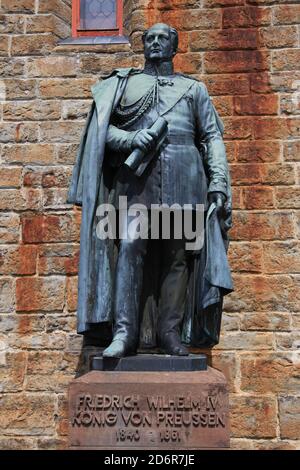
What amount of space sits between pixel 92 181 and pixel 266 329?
3.00 meters

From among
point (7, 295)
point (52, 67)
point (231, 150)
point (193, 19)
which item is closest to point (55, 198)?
point (7, 295)

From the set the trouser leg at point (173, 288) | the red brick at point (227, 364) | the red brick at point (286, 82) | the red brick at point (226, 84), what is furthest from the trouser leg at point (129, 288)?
the red brick at point (286, 82)

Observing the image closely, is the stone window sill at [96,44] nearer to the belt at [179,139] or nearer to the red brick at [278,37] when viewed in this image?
the red brick at [278,37]

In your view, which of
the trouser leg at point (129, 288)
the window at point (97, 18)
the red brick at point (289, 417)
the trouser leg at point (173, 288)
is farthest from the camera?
the window at point (97, 18)

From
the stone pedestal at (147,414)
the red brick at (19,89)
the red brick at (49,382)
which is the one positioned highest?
the red brick at (19,89)

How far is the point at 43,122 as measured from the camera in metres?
6.95

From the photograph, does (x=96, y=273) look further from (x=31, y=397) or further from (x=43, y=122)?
(x=43, y=122)

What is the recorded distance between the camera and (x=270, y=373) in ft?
20.7

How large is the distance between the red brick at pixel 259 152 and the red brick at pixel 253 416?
2.12 m

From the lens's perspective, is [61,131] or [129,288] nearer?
[129,288]

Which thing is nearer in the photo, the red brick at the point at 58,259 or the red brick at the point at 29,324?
the red brick at the point at 29,324

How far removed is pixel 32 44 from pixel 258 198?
263 cm

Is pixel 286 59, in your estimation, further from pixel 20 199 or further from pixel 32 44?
pixel 20 199

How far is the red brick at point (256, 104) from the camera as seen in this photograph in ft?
22.3
